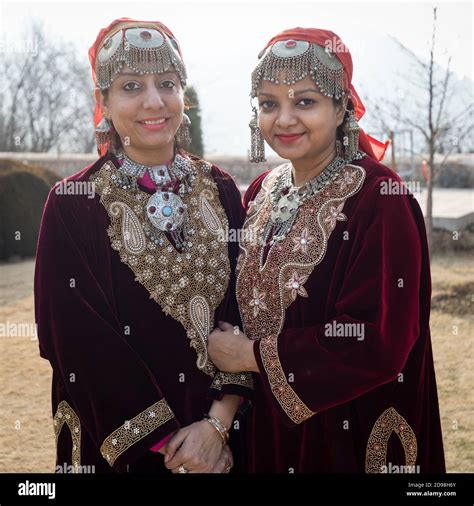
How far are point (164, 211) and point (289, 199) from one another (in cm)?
43

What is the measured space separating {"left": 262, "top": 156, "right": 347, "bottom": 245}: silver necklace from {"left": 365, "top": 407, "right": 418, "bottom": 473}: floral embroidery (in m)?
0.69

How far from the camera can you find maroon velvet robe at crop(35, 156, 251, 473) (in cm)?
229

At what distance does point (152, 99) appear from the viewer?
7.56 ft

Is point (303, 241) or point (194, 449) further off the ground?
point (303, 241)

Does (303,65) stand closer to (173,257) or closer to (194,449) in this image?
(173,257)

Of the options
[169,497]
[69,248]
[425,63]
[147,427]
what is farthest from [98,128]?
[425,63]

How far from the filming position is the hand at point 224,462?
2.39 meters

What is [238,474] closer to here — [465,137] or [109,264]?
[109,264]

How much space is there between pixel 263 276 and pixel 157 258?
359 millimetres

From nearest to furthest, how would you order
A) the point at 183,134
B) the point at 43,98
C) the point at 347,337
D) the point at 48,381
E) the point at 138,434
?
the point at 347,337
the point at 138,434
the point at 183,134
the point at 48,381
the point at 43,98

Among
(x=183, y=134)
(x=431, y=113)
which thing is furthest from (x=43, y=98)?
(x=183, y=134)

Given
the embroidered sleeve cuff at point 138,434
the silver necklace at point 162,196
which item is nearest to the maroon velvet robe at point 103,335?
the embroidered sleeve cuff at point 138,434

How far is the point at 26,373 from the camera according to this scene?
20.4 ft

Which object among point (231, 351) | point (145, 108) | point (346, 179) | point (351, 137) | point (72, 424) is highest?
point (145, 108)
